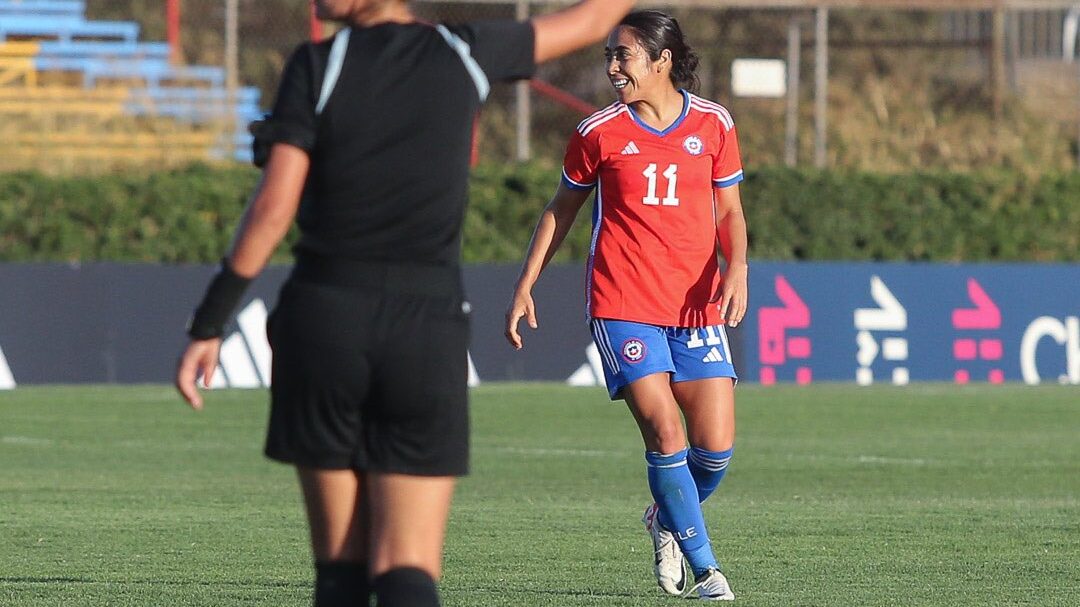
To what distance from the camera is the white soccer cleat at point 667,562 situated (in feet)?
24.4

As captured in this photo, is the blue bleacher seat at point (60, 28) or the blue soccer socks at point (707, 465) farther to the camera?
the blue bleacher seat at point (60, 28)

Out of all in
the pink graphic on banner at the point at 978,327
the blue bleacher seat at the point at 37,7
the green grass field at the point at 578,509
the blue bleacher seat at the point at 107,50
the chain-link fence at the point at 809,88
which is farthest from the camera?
the blue bleacher seat at the point at 37,7

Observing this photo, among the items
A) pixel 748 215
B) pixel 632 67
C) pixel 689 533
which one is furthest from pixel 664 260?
pixel 748 215

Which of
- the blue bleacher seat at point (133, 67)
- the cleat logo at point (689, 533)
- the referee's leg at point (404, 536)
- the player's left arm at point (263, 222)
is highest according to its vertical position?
the blue bleacher seat at point (133, 67)

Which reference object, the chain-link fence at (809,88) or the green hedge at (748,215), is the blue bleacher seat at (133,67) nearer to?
the chain-link fence at (809,88)

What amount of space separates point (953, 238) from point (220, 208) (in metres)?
9.33

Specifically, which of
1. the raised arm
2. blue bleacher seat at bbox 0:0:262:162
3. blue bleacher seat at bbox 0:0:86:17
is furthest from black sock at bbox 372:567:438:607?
blue bleacher seat at bbox 0:0:86:17

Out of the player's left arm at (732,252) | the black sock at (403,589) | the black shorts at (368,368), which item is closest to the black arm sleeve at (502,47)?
the black shorts at (368,368)

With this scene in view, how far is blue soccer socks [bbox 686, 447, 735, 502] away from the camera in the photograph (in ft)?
24.9

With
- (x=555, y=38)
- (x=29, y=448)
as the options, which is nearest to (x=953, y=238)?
(x=29, y=448)

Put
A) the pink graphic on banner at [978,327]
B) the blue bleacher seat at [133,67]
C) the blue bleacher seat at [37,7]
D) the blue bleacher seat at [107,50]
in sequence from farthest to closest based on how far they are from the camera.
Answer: the blue bleacher seat at [37,7], the blue bleacher seat at [107,50], the blue bleacher seat at [133,67], the pink graphic on banner at [978,327]

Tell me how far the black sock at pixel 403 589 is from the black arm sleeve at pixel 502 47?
1098 mm

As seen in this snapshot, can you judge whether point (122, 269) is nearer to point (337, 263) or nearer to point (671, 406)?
point (671, 406)

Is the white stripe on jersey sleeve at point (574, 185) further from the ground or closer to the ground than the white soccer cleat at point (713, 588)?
further from the ground
